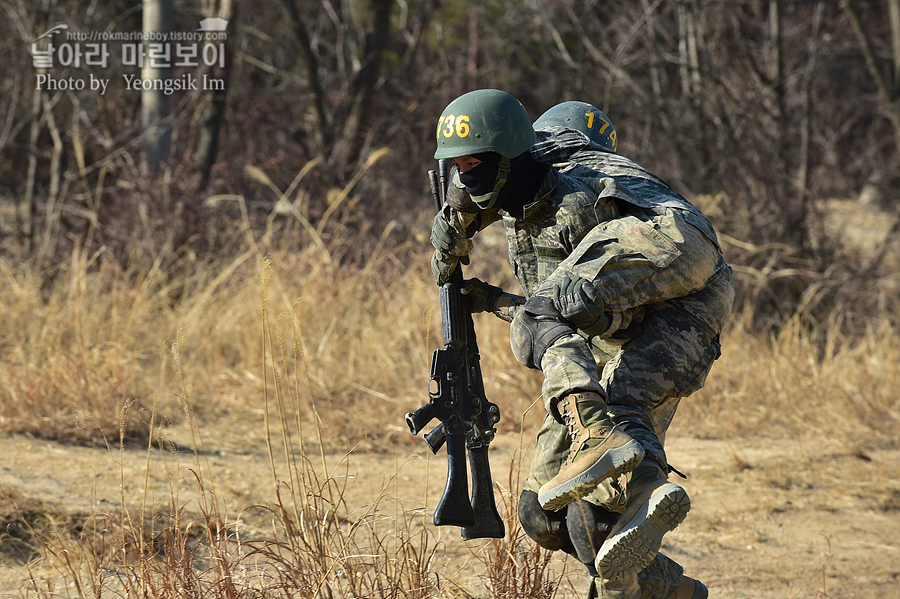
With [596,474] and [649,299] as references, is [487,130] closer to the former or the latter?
[649,299]

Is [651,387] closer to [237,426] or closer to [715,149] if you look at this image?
[237,426]

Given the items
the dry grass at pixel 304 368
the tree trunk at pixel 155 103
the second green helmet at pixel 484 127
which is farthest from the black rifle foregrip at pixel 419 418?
the tree trunk at pixel 155 103

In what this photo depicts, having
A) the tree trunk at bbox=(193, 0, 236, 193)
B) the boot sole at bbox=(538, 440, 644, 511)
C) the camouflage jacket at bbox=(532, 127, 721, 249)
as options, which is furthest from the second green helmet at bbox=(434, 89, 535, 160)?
the tree trunk at bbox=(193, 0, 236, 193)

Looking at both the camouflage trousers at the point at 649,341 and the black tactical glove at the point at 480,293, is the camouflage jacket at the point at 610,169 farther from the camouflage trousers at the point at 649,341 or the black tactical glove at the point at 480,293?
the black tactical glove at the point at 480,293

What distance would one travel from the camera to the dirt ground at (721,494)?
3.75 meters

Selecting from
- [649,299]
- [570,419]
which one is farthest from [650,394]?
[570,419]

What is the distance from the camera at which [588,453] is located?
2.09 meters

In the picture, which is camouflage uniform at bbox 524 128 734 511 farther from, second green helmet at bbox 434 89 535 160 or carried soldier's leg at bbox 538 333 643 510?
second green helmet at bbox 434 89 535 160

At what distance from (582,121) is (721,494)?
250 cm

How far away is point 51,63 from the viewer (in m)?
8.15

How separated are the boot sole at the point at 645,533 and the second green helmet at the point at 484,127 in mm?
1111

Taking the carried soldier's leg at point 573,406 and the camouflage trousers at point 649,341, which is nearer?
the carried soldier's leg at point 573,406

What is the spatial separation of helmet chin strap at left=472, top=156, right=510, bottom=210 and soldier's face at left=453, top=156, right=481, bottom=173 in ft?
0.25

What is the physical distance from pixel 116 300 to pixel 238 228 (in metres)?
2.07
